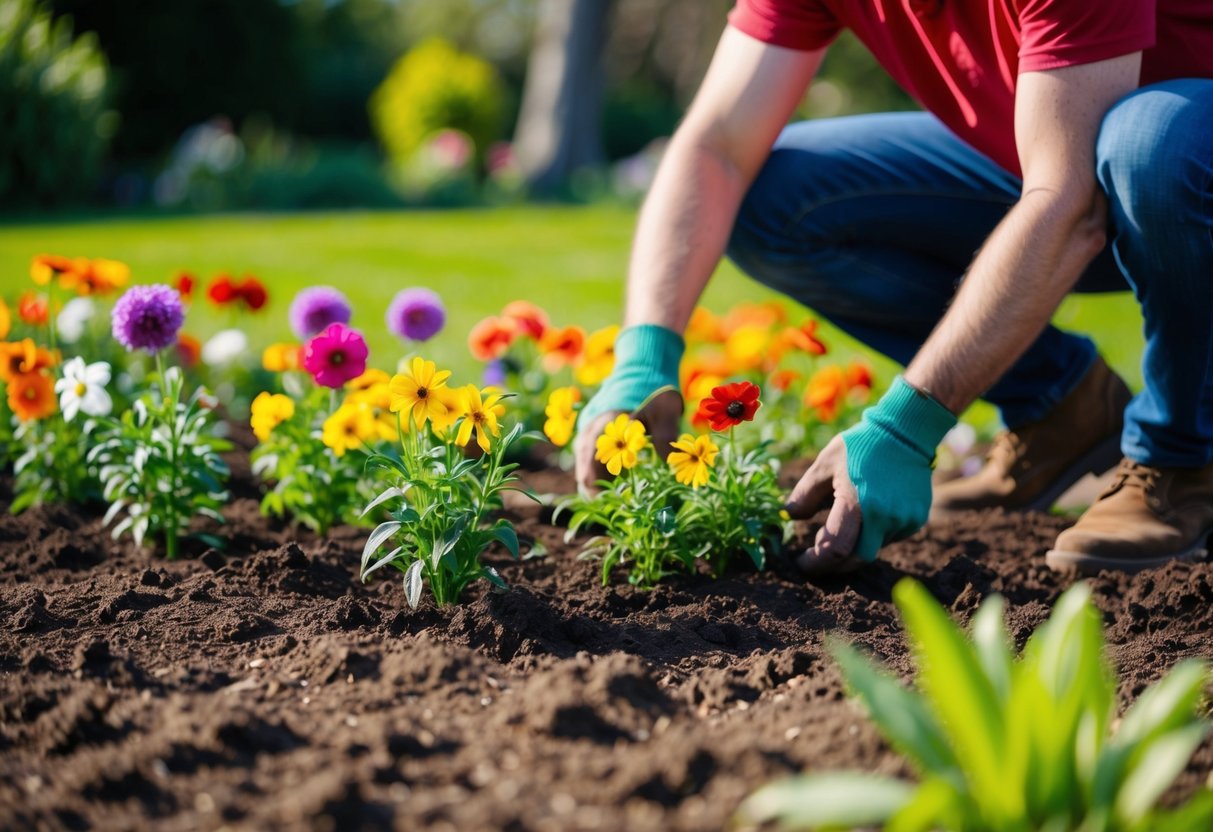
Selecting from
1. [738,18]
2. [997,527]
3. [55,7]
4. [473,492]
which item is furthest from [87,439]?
[55,7]

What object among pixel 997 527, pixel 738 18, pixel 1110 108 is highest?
pixel 738 18

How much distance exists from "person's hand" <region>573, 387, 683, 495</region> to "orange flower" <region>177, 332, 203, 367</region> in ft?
4.81

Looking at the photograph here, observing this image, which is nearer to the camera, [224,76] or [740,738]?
[740,738]

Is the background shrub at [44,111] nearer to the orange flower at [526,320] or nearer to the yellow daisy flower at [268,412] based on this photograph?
the orange flower at [526,320]

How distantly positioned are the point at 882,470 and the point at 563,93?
45.5 ft

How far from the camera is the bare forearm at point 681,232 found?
2443mm

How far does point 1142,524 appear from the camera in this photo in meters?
2.34

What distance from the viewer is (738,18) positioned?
8.33 feet

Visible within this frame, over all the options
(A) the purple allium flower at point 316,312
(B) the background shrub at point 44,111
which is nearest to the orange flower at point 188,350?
(A) the purple allium flower at point 316,312

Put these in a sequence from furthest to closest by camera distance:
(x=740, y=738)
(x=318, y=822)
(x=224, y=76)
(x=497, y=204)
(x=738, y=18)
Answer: (x=224, y=76), (x=497, y=204), (x=738, y=18), (x=740, y=738), (x=318, y=822)

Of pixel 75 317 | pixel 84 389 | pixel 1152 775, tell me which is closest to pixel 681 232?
pixel 84 389

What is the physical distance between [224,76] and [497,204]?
4.63 metres

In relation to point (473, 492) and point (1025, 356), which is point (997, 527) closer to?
point (1025, 356)

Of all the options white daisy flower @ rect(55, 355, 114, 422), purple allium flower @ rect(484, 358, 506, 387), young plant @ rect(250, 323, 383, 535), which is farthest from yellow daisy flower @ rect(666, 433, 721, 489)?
purple allium flower @ rect(484, 358, 506, 387)
